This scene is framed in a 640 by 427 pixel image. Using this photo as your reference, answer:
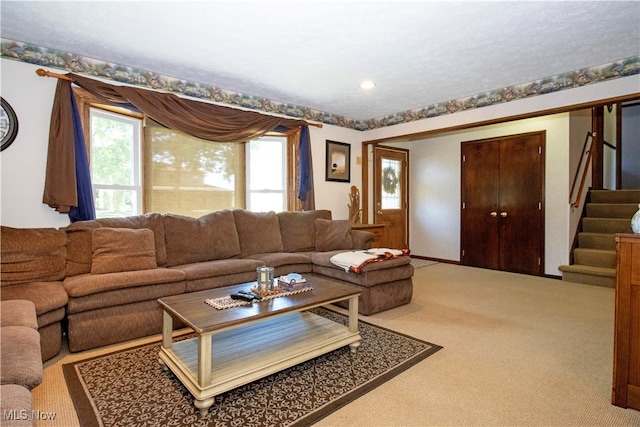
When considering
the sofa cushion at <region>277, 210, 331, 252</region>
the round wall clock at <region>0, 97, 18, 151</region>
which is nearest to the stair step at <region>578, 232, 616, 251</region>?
the sofa cushion at <region>277, 210, 331, 252</region>

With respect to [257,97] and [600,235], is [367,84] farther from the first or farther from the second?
[600,235]

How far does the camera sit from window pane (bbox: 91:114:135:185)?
339 cm

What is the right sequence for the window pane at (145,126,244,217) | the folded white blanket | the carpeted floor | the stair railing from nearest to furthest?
the folded white blanket → the window pane at (145,126,244,217) → the stair railing → the carpeted floor

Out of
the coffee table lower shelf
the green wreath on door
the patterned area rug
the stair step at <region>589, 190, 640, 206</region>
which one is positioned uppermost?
the green wreath on door

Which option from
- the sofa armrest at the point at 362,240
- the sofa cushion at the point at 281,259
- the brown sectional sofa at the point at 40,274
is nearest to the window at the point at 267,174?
the sofa cushion at the point at 281,259

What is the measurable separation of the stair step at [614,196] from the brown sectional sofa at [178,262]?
13.9 ft

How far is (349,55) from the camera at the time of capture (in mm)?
3074

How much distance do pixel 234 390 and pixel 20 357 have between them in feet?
3.37

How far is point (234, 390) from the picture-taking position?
198 cm

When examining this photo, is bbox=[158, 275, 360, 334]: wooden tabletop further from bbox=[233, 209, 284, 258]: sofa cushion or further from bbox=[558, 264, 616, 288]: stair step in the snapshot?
bbox=[558, 264, 616, 288]: stair step

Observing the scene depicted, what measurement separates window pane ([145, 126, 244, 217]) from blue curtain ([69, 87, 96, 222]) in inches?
23.8

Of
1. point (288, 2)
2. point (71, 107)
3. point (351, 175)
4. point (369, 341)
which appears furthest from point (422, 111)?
point (71, 107)

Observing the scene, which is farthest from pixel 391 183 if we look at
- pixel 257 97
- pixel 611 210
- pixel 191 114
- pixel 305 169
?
pixel 191 114

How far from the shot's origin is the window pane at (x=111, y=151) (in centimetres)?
339
